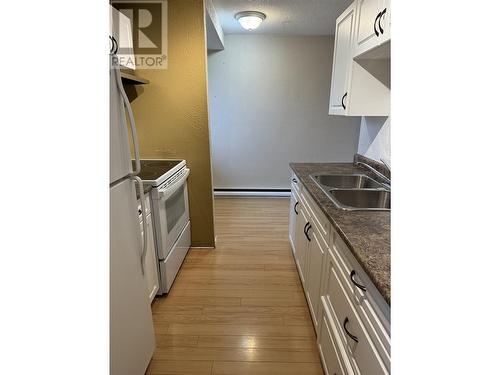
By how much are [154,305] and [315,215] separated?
1.32 m

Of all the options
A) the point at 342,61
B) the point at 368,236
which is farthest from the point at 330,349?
the point at 342,61

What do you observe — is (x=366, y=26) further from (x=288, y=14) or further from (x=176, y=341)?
(x=176, y=341)

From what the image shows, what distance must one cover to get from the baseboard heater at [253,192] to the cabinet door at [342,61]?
8.06ft

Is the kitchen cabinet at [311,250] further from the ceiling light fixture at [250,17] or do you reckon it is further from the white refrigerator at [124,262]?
the ceiling light fixture at [250,17]

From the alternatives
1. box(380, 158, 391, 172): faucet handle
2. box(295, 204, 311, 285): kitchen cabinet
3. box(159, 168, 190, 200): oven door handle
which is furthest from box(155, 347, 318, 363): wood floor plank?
box(380, 158, 391, 172): faucet handle

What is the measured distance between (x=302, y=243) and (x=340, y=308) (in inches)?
38.9

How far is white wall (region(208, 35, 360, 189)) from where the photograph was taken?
4.27 m

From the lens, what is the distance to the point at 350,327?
3.65 ft

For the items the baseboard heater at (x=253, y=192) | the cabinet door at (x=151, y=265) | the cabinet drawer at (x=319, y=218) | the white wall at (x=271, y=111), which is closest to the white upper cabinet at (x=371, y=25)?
the cabinet drawer at (x=319, y=218)

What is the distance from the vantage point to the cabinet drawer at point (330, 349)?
120cm
